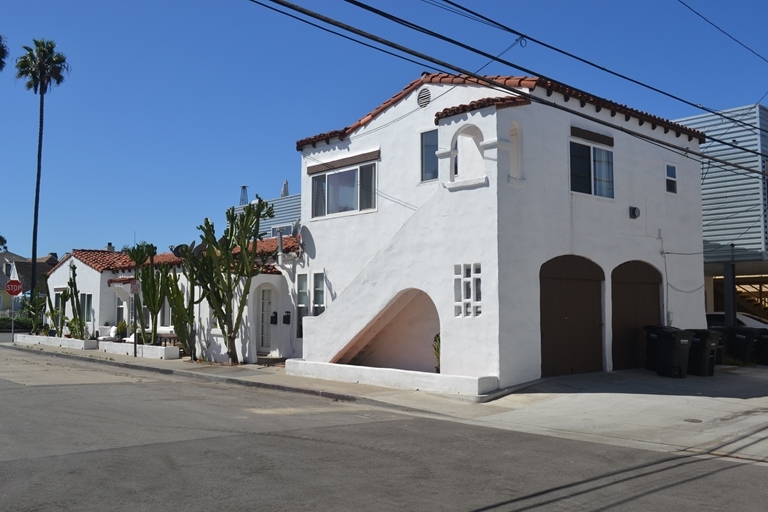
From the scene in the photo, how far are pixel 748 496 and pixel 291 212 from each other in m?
28.5

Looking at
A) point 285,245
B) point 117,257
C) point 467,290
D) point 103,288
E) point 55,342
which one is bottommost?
point 55,342

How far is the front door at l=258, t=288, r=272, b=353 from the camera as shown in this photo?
23.1 m

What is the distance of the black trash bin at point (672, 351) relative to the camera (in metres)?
16.6

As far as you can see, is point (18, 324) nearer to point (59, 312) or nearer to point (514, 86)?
point (59, 312)

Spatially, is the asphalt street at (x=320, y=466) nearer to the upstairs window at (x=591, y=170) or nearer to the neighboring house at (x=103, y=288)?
the upstairs window at (x=591, y=170)

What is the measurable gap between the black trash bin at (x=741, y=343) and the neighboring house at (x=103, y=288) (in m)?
19.2

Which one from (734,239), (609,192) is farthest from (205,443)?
(734,239)

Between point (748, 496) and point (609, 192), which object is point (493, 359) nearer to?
point (609, 192)

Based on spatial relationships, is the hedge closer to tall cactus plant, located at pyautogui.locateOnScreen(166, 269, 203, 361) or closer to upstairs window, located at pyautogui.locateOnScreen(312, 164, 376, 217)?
tall cactus plant, located at pyautogui.locateOnScreen(166, 269, 203, 361)

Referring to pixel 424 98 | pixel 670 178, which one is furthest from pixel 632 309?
pixel 424 98

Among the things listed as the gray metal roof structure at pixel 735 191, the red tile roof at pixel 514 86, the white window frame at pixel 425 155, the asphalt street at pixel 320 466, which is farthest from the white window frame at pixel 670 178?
the asphalt street at pixel 320 466

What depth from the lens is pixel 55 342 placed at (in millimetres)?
31047

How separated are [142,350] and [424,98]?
43.2ft

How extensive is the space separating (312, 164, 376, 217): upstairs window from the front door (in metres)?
3.33
